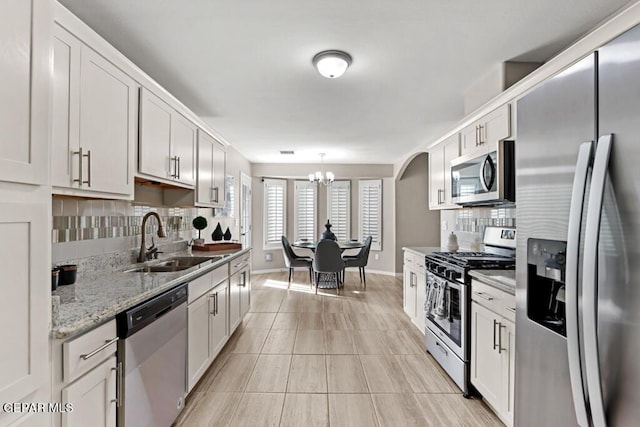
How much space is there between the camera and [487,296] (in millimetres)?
2182

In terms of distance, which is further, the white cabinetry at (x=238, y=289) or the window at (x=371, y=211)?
the window at (x=371, y=211)

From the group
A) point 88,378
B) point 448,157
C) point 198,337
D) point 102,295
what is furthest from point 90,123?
point 448,157

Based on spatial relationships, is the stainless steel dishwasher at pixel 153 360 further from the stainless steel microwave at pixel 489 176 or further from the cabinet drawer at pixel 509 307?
the stainless steel microwave at pixel 489 176

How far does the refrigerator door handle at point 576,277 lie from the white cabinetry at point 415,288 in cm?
241

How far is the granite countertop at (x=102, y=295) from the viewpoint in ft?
3.99

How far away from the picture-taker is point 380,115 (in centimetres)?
400

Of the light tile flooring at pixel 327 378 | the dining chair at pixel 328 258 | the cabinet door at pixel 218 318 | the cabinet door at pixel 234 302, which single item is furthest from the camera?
the dining chair at pixel 328 258

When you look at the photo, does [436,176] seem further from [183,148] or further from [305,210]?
[305,210]

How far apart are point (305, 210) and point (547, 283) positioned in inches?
258

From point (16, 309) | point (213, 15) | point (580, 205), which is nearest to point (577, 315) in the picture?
point (580, 205)

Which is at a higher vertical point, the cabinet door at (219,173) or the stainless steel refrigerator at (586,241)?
the cabinet door at (219,173)

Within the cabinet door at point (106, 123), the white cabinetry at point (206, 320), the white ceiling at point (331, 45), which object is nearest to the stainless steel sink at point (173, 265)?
the white cabinetry at point (206, 320)

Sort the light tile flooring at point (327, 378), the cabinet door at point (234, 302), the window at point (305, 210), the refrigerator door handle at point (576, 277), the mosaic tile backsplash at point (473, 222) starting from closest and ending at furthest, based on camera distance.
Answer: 1. the refrigerator door handle at point (576, 277)
2. the light tile flooring at point (327, 378)
3. the mosaic tile backsplash at point (473, 222)
4. the cabinet door at point (234, 302)
5. the window at point (305, 210)

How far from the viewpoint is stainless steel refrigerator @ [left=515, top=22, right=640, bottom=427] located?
2.97 ft
